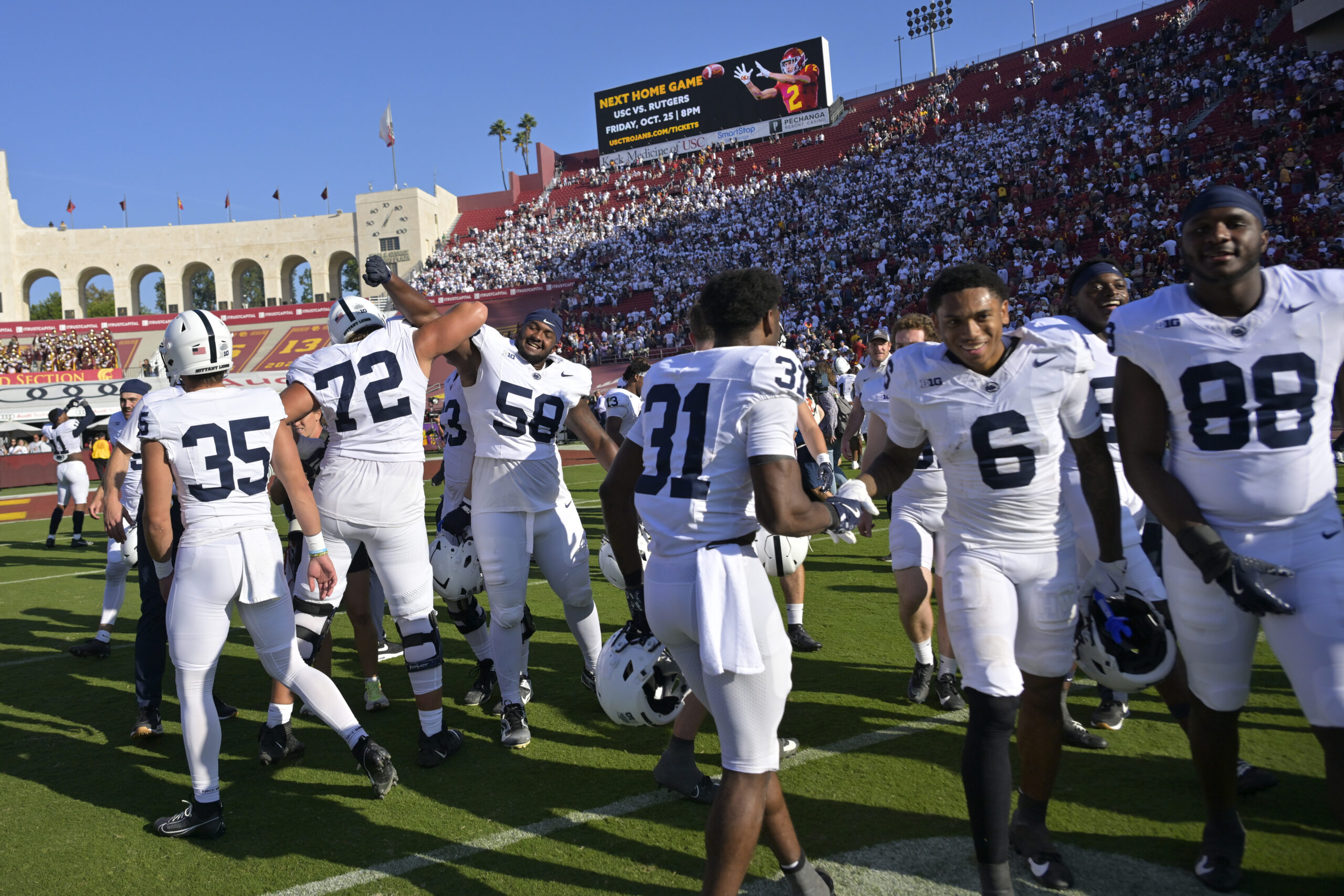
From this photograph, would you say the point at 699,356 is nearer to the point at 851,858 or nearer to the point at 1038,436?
the point at 1038,436

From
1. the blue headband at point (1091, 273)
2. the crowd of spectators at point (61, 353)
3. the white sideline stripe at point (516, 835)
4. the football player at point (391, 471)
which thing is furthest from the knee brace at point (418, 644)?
the crowd of spectators at point (61, 353)

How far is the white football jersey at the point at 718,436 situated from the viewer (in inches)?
104

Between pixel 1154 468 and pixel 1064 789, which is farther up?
pixel 1154 468

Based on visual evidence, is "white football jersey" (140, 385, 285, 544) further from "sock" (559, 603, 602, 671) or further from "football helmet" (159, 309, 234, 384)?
"sock" (559, 603, 602, 671)

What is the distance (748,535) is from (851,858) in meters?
1.39

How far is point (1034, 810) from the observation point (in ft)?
10.1

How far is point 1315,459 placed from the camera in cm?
272

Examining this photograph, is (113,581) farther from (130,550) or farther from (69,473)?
(69,473)

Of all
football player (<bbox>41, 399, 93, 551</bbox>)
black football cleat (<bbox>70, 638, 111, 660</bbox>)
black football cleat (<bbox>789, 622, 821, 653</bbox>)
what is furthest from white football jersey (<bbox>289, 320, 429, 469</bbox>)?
football player (<bbox>41, 399, 93, 551</bbox>)

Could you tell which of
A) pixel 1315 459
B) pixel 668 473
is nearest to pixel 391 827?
pixel 668 473

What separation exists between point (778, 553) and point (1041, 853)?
2.04m

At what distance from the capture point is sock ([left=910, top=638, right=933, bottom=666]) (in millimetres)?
4863

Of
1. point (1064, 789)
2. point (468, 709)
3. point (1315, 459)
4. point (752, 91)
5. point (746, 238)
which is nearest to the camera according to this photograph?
point (1315, 459)

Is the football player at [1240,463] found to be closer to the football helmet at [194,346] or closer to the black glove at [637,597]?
the black glove at [637,597]
